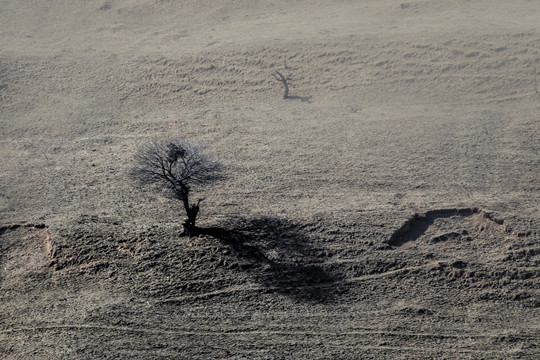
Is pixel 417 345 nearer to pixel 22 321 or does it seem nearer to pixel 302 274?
pixel 302 274

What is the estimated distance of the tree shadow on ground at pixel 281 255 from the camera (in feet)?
44.5

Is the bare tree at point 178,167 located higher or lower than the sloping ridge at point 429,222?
higher

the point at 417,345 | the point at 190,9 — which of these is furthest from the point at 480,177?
the point at 190,9

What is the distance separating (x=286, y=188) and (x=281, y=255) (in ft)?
13.7

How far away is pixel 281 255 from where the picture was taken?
1445 cm

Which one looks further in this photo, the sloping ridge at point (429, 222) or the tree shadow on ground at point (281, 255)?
the sloping ridge at point (429, 222)

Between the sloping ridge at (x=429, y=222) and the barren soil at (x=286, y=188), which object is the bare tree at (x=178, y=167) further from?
the sloping ridge at (x=429, y=222)

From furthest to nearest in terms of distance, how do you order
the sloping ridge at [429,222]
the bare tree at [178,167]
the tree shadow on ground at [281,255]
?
the sloping ridge at [429,222], the bare tree at [178,167], the tree shadow on ground at [281,255]

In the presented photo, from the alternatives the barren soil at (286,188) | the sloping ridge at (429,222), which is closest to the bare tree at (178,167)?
the barren soil at (286,188)

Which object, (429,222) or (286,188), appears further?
(286,188)

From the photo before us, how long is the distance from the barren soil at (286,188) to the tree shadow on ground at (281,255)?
0.06 m

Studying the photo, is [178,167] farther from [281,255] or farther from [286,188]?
[286,188]

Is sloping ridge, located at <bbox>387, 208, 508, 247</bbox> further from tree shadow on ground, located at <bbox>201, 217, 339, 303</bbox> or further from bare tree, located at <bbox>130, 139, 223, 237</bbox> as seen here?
bare tree, located at <bbox>130, 139, 223, 237</bbox>

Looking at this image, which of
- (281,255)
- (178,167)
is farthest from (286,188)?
(178,167)
